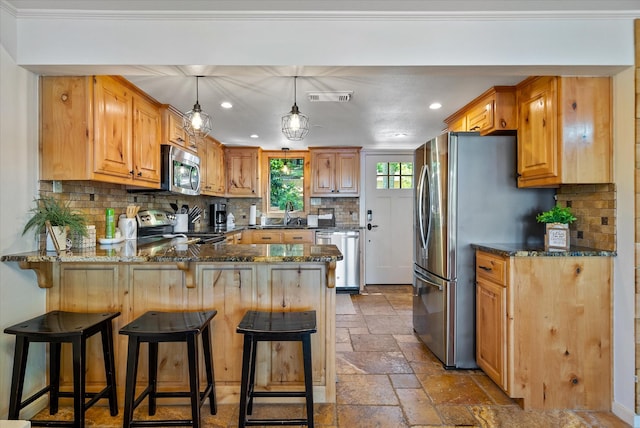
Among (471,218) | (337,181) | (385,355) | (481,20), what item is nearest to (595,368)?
(471,218)

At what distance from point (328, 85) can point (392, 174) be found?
2974 millimetres

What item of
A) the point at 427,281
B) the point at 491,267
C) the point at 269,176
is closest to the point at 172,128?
the point at 269,176

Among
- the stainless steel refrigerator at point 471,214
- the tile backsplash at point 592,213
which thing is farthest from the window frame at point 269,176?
the tile backsplash at point 592,213

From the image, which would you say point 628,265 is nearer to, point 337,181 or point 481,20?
point 481,20

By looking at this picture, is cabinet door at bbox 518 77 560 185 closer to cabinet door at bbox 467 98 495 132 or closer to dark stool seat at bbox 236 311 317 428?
cabinet door at bbox 467 98 495 132

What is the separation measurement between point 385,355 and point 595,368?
4.47ft

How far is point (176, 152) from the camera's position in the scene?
3.16 meters

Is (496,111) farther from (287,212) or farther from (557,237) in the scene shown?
(287,212)

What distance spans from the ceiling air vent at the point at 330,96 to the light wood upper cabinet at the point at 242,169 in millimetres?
2278

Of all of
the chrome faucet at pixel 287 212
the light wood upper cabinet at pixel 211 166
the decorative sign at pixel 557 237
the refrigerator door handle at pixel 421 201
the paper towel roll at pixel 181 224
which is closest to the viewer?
the decorative sign at pixel 557 237

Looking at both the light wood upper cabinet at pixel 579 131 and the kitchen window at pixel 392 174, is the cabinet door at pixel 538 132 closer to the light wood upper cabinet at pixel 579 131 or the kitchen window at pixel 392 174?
the light wood upper cabinet at pixel 579 131

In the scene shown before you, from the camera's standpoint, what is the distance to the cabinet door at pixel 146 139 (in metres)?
2.62

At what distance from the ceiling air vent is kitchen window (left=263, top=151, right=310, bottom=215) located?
245cm

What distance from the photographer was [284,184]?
5.36 m
